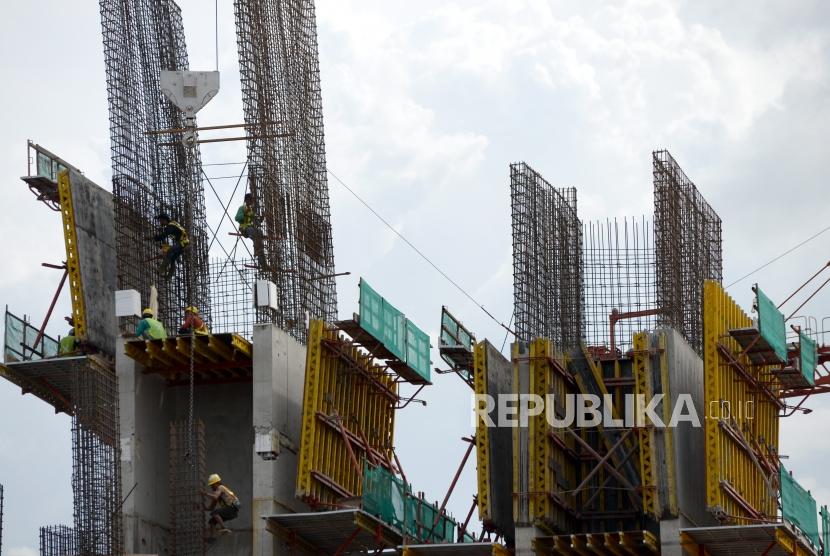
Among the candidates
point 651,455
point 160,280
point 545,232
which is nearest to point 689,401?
point 651,455

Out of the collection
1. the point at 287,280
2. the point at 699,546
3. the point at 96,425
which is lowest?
the point at 699,546

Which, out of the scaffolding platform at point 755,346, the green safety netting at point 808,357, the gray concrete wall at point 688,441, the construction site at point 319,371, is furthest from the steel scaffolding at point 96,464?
the green safety netting at point 808,357

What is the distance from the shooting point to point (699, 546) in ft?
200

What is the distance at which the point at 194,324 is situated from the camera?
6481cm

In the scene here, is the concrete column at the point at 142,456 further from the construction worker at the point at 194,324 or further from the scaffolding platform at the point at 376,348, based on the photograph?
the scaffolding platform at the point at 376,348

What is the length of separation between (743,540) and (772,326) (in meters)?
7.15

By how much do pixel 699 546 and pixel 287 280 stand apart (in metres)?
15.3

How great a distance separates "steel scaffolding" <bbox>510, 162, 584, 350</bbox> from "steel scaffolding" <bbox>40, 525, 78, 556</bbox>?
1440 centimetres

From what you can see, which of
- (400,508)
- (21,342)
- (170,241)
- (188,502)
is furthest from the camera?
(170,241)

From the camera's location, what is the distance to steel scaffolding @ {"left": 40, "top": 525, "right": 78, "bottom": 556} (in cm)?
6291

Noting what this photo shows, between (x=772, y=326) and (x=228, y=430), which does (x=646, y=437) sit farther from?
(x=228, y=430)

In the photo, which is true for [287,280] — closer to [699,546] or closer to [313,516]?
[313,516]

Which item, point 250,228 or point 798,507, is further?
point 250,228

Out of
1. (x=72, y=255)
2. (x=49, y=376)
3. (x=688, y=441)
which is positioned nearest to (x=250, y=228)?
(x=72, y=255)
